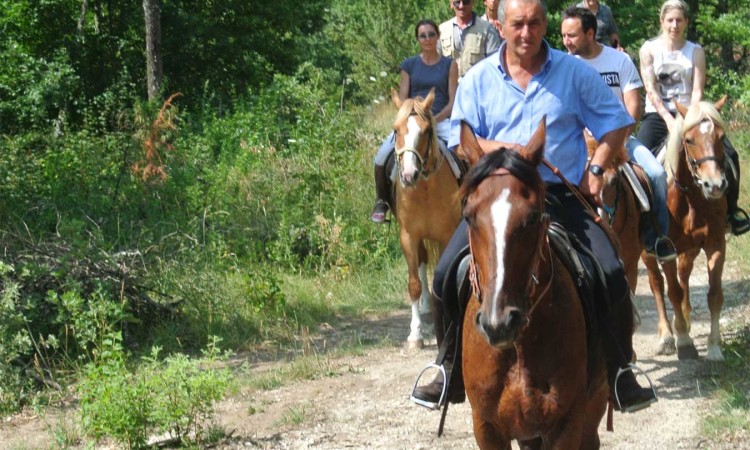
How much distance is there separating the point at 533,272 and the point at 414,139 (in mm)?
5466

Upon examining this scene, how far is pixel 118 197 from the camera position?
1315cm

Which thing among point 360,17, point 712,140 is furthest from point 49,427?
point 360,17

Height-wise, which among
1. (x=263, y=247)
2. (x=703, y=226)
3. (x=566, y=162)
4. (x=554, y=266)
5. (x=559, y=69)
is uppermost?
(x=559, y=69)

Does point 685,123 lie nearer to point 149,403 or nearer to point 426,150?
point 426,150

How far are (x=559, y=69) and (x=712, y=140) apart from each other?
153 inches

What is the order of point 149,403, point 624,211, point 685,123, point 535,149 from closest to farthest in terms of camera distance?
point 535,149 < point 149,403 < point 624,211 < point 685,123

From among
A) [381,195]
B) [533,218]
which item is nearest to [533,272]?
[533,218]

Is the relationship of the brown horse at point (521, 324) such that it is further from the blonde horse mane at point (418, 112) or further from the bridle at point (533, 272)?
the blonde horse mane at point (418, 112)

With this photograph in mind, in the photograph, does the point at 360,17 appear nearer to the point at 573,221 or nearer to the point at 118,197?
the point at 118,197

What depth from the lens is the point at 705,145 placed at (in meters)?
8.92

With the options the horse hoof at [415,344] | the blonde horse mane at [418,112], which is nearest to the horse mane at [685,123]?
the blonde horse mane at [418,112]

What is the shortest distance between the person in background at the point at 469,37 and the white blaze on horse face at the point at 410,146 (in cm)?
179

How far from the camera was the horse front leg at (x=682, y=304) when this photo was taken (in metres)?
9.39

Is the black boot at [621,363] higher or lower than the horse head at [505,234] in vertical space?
lower
